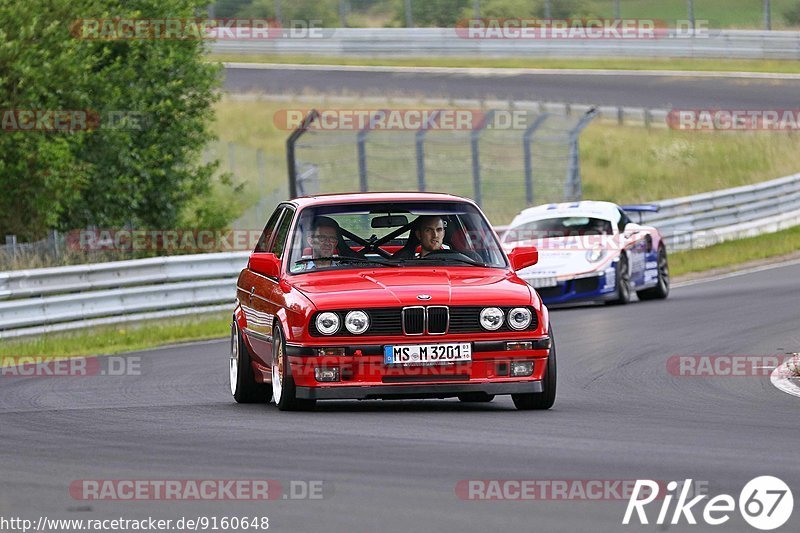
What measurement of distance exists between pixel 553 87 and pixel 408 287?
33639 mm

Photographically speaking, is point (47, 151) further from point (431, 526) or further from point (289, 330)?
point (431, 526)

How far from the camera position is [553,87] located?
4344 cm

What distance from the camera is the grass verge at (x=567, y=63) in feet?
150

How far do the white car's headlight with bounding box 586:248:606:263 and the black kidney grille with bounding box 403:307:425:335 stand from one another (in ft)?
35.1

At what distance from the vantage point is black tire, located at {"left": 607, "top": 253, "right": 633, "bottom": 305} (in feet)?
68.5

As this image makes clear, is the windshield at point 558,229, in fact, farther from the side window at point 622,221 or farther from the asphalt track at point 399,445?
the asphalt track at point 399,445

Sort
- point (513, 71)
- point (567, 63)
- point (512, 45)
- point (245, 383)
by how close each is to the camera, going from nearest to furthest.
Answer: point (245, 383) → point (513, 71) → point (567, 63) → point (512, 45)

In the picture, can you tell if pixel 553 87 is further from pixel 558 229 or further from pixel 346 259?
pixel 346 259

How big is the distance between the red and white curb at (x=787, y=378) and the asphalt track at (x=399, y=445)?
16cm

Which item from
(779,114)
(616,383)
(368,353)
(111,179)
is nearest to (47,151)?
(111,179)

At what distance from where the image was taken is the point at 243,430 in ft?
31.1

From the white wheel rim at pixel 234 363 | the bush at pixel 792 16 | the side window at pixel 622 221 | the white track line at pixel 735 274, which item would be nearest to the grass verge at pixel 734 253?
the white track line at pixel 735 274

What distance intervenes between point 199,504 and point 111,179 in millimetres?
18206

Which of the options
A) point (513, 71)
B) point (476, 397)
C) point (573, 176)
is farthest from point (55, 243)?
point (513, 71)
